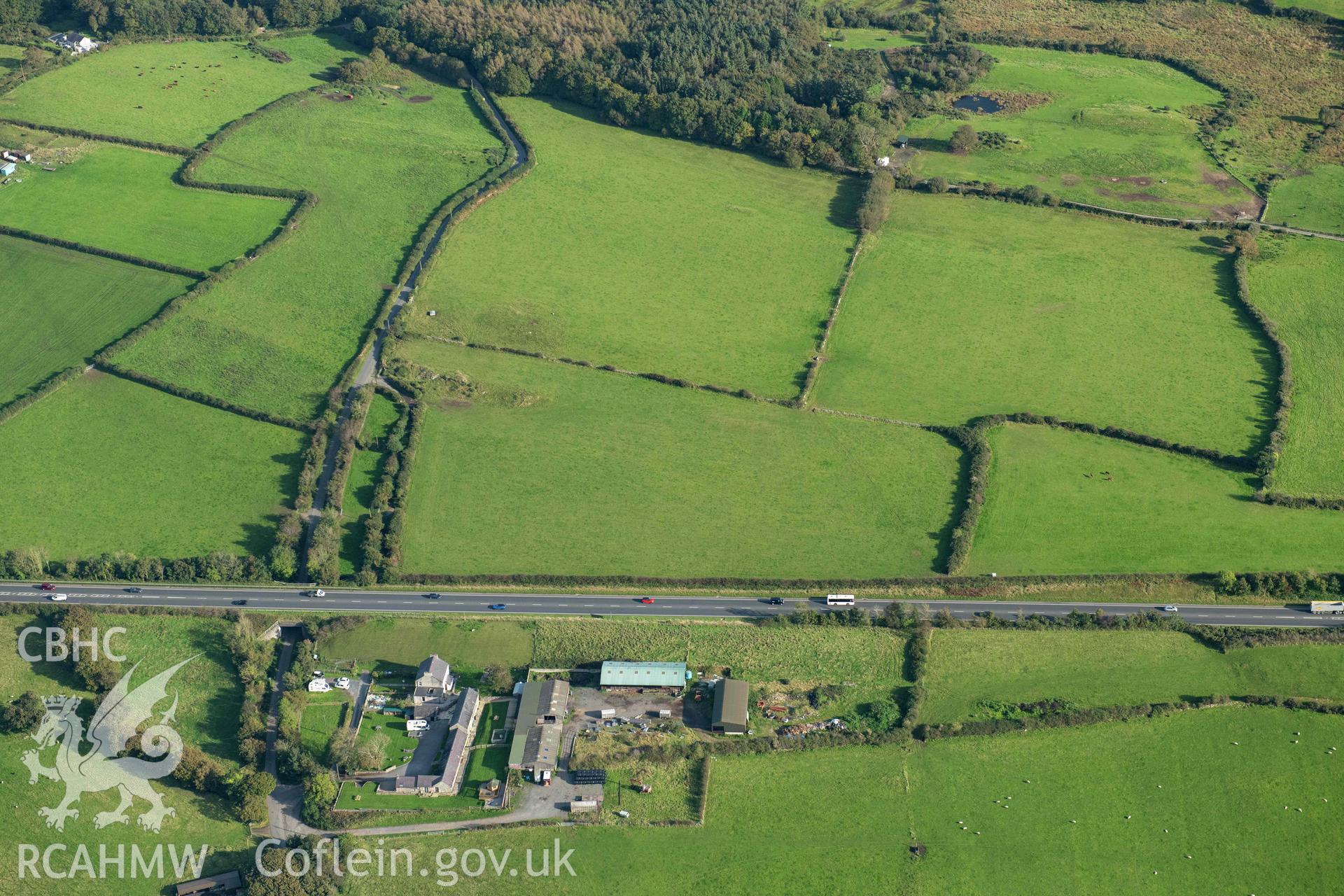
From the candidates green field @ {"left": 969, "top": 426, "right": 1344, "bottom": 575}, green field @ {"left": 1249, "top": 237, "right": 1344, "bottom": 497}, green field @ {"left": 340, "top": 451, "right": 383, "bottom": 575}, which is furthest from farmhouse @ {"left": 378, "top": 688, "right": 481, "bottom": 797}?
green field @ {"left": 1249, "top": 237, "right": 1344, "bottom": 497}

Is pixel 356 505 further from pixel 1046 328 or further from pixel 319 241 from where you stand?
pixel 1046 328

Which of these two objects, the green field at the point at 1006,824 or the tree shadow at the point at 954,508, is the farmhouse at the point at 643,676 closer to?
the green field at the point at 1006,824

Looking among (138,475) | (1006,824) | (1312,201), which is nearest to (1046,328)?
(1312,201)

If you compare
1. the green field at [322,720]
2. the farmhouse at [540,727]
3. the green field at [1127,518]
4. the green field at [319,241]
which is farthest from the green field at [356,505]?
the green field at [1127,518]

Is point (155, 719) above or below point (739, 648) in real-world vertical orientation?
below

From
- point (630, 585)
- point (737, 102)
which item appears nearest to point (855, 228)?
point (737, 102)

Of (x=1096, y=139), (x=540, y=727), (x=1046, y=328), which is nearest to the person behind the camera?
(x=540, y=727)

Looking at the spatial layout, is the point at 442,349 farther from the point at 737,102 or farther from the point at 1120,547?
the point at 1120,547
